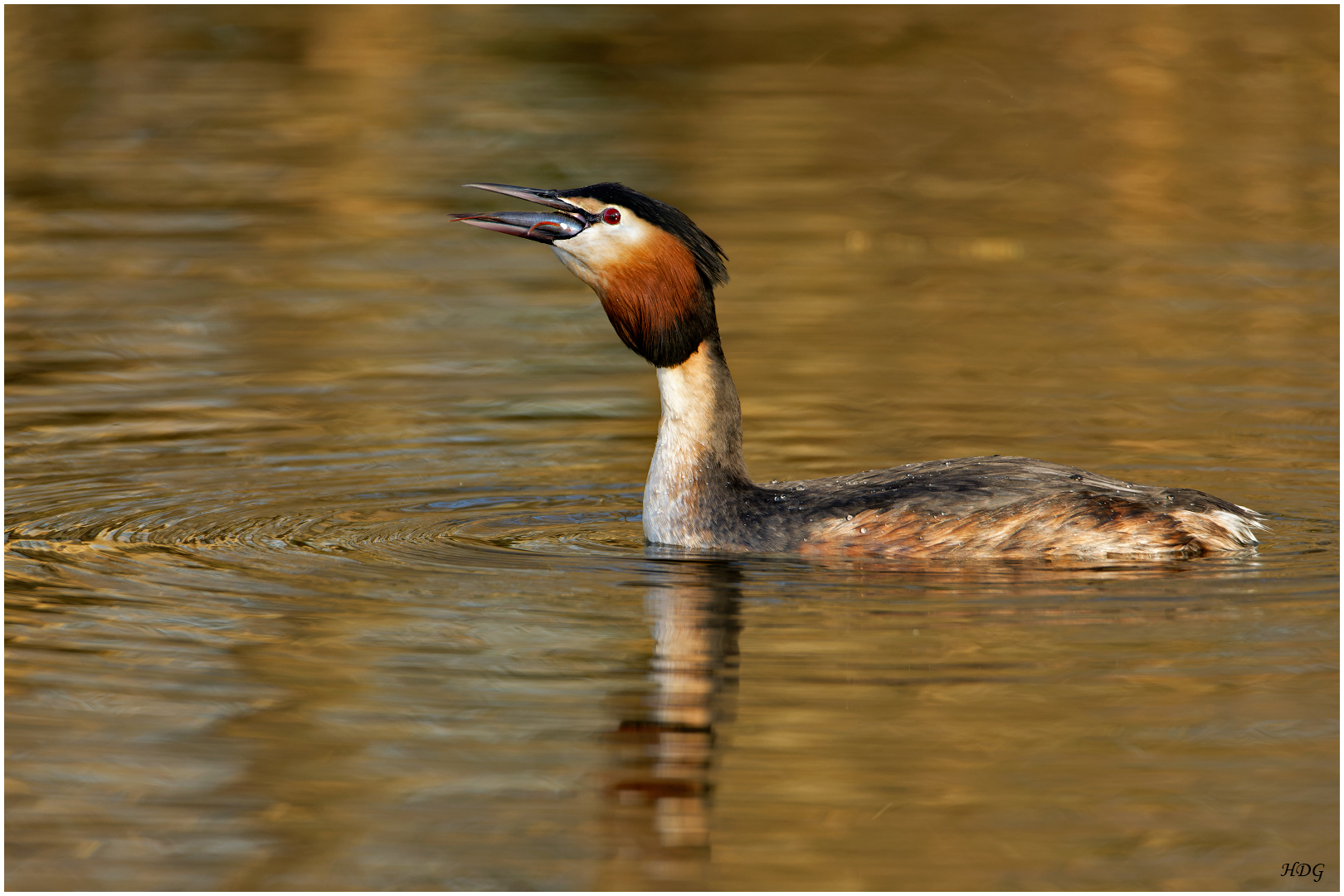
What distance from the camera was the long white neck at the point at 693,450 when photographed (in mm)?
9297

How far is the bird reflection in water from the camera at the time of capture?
5957mm

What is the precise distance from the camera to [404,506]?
1016cm

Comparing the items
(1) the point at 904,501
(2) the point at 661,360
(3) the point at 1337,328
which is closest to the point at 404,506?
(2) the point at 661,360

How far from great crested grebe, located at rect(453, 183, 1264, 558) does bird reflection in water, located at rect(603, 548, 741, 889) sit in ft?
1.70

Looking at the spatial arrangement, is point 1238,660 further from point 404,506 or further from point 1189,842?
point 404,506

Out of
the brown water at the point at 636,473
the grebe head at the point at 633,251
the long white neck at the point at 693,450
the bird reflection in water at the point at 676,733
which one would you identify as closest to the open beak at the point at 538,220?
the grebe head at the point at 633,251

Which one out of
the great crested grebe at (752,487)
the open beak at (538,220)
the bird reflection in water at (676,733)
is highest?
the open beak at (538,220)

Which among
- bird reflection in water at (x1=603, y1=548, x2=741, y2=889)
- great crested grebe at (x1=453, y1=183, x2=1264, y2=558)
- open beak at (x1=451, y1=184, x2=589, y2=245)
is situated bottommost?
bird reflection in water at (x1=603, y1=548, x2=741, y2=889)

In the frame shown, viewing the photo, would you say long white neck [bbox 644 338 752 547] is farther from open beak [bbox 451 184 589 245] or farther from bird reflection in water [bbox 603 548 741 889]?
open beak [bbox 451 184 589 245]

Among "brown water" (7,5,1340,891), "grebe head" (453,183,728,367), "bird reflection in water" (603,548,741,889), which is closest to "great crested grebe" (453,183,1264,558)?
"grebe head" (453,183,728,367)

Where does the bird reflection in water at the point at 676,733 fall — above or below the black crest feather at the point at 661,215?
below

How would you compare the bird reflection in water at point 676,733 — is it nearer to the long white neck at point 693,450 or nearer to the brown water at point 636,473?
the brown water at point 636,473

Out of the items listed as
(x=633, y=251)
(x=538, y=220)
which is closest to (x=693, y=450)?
(x=633, y=251)

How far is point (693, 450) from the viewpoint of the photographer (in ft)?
30.7
